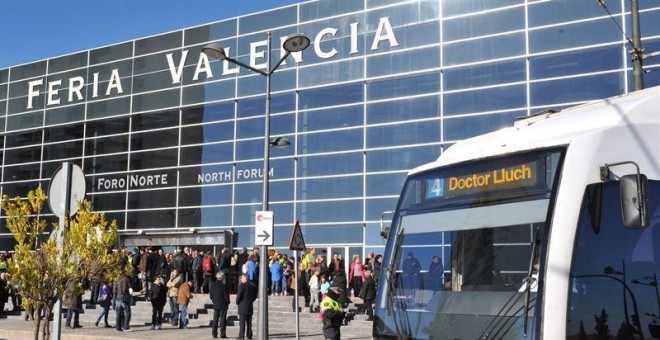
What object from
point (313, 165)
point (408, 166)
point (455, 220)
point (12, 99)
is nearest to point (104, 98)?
point (12, 99)

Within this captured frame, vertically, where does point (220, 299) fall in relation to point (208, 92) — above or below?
below

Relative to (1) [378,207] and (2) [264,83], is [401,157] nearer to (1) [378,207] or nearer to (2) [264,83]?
(1) [378,207]

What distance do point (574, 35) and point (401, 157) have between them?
7830 mm

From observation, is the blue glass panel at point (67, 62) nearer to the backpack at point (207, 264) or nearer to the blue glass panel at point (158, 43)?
the blue glass panel at point (158, 43)

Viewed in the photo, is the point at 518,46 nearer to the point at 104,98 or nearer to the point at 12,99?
the point at 104,98

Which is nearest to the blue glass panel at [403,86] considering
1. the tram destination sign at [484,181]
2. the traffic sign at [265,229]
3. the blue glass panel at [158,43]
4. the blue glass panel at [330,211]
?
the blue glass panel at [330,211]

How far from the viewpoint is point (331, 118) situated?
32312 mm

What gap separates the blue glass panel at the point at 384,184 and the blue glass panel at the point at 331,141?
5.12 feet

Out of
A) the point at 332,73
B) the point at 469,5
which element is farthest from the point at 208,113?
the point at 469,5

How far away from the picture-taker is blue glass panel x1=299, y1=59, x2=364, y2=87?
3162 centimetres

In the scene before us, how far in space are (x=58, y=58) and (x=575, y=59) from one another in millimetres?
27474

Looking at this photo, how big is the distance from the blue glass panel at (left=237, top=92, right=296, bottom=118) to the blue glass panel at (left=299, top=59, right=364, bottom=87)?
3.10ft

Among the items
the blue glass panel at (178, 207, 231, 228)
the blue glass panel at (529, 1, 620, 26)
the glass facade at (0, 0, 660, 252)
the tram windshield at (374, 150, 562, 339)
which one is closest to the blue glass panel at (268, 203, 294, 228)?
the glass facade at (0, 0, 660, 252)

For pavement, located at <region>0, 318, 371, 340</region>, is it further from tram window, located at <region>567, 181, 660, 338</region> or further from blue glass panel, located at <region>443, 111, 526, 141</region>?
tram window, located at <region>567, 181, 660, 338</region>
